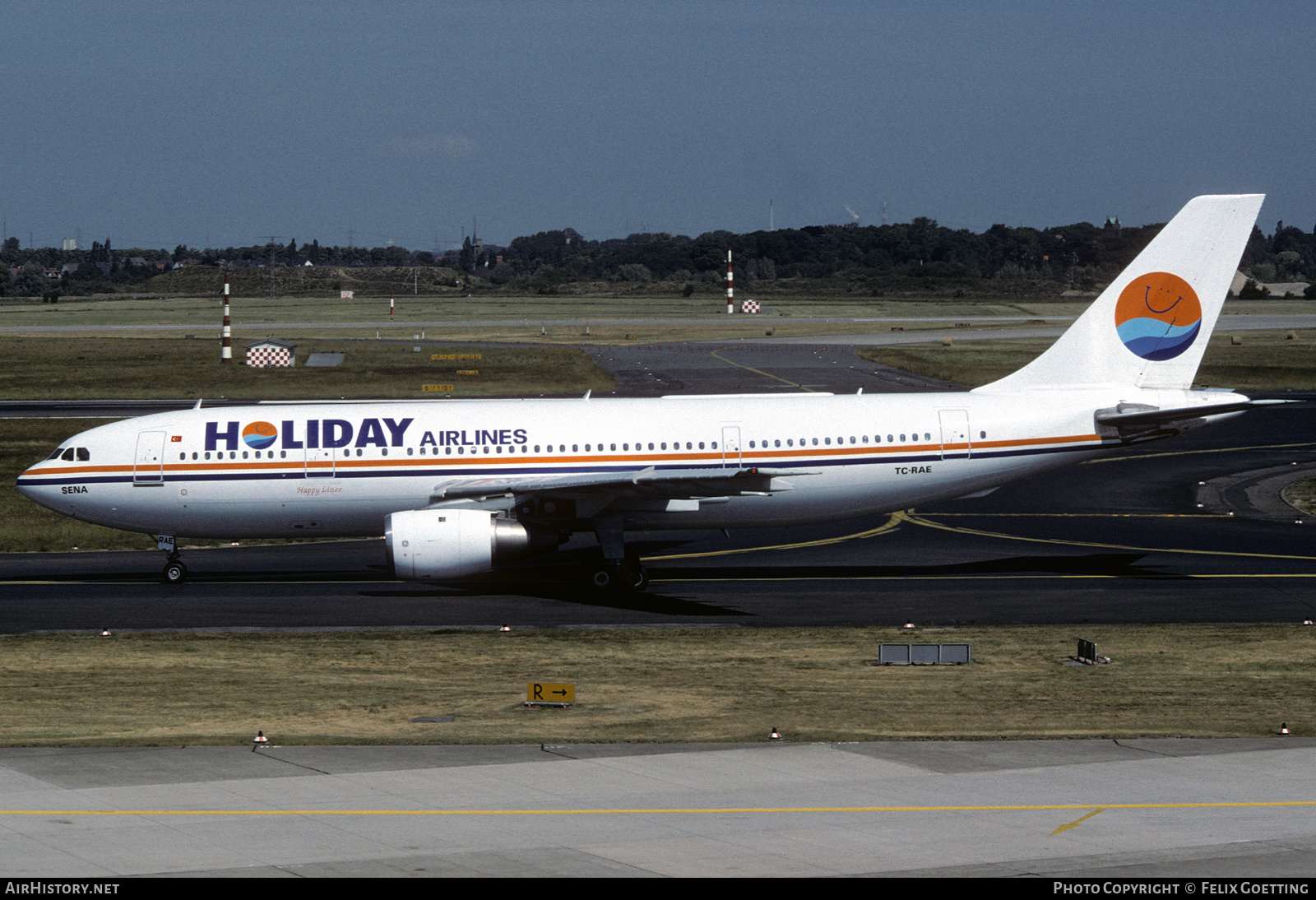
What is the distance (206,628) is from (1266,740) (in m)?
22.3

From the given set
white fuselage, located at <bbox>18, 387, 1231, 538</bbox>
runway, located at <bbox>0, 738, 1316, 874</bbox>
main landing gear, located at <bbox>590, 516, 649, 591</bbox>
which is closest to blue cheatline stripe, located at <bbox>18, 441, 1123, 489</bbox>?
white fuselage, located at <bbox>18, 387, 1231, 538</bbox>

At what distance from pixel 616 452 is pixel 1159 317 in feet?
49.4

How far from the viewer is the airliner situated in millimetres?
36594

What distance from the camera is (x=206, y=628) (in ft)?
106

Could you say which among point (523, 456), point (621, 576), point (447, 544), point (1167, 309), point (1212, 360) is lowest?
point (621, 576)

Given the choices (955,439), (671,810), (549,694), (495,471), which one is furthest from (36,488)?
(671,810)

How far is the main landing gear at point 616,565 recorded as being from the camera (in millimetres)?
36375

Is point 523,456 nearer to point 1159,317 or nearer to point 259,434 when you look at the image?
point 259,434

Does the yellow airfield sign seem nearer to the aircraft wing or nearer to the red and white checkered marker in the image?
the aircraft wing

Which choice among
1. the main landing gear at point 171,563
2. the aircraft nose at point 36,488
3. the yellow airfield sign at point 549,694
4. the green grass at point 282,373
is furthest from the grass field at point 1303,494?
the green grass at point 282,373

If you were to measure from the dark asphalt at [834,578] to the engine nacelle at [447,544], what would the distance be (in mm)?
1194

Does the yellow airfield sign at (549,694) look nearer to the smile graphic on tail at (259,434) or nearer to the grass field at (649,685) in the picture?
the grass field at (649,685)

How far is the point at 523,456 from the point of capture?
3675 centimetres

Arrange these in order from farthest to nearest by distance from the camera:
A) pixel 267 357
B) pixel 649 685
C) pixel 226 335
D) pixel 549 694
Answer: pixel 267 357 < pixel 226 335 < pixel 649 685 < pixel 549 694
